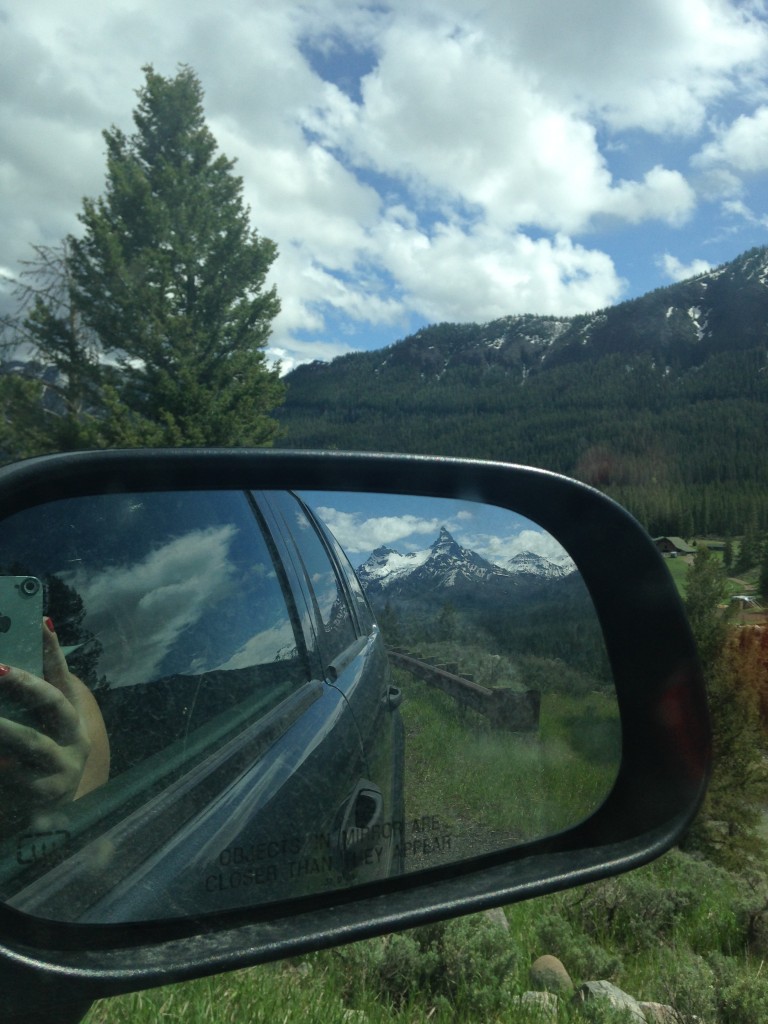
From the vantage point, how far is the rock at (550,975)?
13.0ft

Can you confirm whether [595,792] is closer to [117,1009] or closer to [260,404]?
[117,1009]

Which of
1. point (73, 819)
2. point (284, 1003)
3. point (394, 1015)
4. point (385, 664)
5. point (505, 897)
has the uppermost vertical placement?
point (385, 664)

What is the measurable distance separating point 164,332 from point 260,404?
446 cm

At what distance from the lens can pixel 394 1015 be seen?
3152 millimetres

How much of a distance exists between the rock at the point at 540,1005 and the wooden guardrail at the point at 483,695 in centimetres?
181

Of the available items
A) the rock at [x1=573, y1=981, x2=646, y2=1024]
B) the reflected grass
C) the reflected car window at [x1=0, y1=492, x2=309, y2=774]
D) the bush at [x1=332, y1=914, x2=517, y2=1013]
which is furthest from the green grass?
the reflected car window at [x1=0, y1=492, x2=309, y2=774]

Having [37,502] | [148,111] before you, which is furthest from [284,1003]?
[148,111]

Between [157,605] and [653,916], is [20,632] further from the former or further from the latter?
[653,916]

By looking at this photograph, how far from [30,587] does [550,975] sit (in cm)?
370

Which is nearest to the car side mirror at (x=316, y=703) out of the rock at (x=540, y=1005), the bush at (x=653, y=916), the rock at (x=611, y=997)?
the rock at (x=540, y=1005)

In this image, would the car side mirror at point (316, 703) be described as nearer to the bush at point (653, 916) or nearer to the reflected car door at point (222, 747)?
the reflected car door at point (222, 747)

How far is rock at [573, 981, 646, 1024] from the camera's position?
3316 mm

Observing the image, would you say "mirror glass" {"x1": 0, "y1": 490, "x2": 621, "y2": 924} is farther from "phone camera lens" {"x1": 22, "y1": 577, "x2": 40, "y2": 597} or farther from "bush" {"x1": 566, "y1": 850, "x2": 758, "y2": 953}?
"bush" {"x1": 566, "y1": 850, "x2": 758, "y2": 953}

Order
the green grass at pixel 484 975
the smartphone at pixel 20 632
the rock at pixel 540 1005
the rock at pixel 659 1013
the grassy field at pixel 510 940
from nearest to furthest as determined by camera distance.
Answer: the smartphone at pixel 20 632 < the grassy field at pixel 510 940 < the green grass at pixel 484 975 < the rock at pixel 540 1005 < the rock at pixel 659 1013
